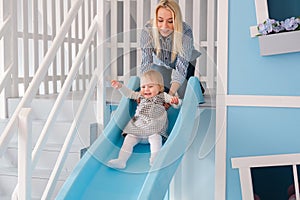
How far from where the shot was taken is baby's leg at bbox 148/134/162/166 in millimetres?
1706

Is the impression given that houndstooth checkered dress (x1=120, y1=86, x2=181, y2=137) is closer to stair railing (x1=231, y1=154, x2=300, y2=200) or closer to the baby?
the baby

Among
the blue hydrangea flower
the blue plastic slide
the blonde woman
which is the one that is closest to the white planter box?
the blue hydrangea flower

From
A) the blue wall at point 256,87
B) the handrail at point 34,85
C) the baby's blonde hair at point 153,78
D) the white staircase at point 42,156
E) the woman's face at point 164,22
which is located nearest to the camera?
the woman's face at point 164,22

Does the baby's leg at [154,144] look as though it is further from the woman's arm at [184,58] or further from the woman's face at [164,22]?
the woman's face at [164,22]

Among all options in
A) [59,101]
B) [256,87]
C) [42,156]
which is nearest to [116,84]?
[59,101]

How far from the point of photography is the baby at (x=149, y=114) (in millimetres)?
1620

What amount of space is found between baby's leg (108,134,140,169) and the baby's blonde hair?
0.23 meters

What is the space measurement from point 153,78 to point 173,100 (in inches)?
4.6

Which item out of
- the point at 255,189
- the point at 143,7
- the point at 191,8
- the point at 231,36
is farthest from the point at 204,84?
the point at 191,8

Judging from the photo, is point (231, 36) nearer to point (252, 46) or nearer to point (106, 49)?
point (252, 46)

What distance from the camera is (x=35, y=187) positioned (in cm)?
228

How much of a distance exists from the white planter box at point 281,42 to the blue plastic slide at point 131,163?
Result: 15.2 inches

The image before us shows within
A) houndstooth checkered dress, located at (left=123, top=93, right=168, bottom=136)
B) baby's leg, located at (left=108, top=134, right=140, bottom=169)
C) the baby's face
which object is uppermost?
the baby's face

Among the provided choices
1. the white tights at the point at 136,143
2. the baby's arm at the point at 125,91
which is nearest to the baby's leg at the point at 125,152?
the white tights at the point at 136,143
